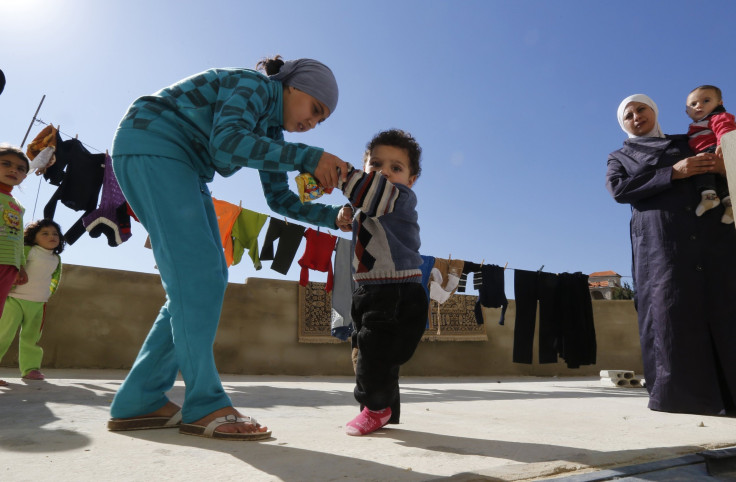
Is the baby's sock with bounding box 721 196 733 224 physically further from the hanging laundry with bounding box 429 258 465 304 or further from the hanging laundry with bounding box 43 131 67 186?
the hanging laundry with bounding box 43 131 67 186

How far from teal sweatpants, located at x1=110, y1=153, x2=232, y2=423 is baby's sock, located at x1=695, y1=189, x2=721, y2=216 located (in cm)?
209

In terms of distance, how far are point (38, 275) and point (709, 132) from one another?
5363mm

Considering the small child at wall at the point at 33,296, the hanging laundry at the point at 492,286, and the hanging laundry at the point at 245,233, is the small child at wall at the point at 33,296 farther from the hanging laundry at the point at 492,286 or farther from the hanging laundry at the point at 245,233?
the hanging laundry at the point at 492,286

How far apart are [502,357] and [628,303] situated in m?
3.35

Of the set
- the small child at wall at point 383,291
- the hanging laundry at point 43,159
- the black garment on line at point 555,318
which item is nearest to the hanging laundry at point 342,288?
the black garment on line at point 555,318

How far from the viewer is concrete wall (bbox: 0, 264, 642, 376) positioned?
632 cm

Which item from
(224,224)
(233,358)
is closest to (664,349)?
(224,224)

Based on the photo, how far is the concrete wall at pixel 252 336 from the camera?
6.32m

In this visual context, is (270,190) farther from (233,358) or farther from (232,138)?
(233,358)

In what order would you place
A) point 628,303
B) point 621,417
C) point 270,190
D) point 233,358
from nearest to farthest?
point 270,190 < point 621,417 < point 233,358 < point 628,303

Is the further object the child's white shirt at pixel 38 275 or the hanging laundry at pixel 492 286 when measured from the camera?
the hanging laundry at pixel 492 286

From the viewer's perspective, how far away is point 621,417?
2475 mm

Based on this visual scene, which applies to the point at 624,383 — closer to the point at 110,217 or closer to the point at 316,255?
the point at 316,255

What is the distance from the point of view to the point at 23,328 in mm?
4488
